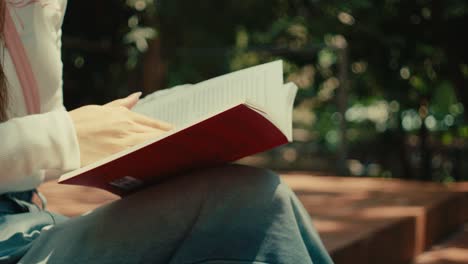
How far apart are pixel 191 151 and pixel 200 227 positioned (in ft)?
0.30

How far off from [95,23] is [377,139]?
246cm

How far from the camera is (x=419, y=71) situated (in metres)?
6.14

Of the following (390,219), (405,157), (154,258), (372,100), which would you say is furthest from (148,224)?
(372,100)

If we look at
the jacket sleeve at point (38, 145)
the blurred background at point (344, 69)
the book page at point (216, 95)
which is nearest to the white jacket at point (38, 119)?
the jacket sleeve at point (38, 145)

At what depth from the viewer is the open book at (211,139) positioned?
33.9 inches

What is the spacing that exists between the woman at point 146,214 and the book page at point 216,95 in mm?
123

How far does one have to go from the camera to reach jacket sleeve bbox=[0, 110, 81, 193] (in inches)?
37.8

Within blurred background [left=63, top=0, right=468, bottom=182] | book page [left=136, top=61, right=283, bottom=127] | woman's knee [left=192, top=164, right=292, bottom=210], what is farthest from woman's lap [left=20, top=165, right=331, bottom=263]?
blurred background [left=63, top=0, right=468, bottom=182]

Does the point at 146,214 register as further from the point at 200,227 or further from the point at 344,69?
the point at 344,69

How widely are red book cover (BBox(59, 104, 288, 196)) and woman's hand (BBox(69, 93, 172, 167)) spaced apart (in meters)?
0.04

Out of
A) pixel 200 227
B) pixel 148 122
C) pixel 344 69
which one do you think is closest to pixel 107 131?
pixel 148 122

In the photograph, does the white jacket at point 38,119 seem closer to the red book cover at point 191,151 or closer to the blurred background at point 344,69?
the red book cover at point 191,151

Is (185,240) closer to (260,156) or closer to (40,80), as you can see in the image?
(40,80)

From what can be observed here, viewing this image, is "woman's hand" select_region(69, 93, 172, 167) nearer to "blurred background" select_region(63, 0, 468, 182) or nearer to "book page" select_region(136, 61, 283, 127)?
"book page" select_region(136, 61, 283, 127)
